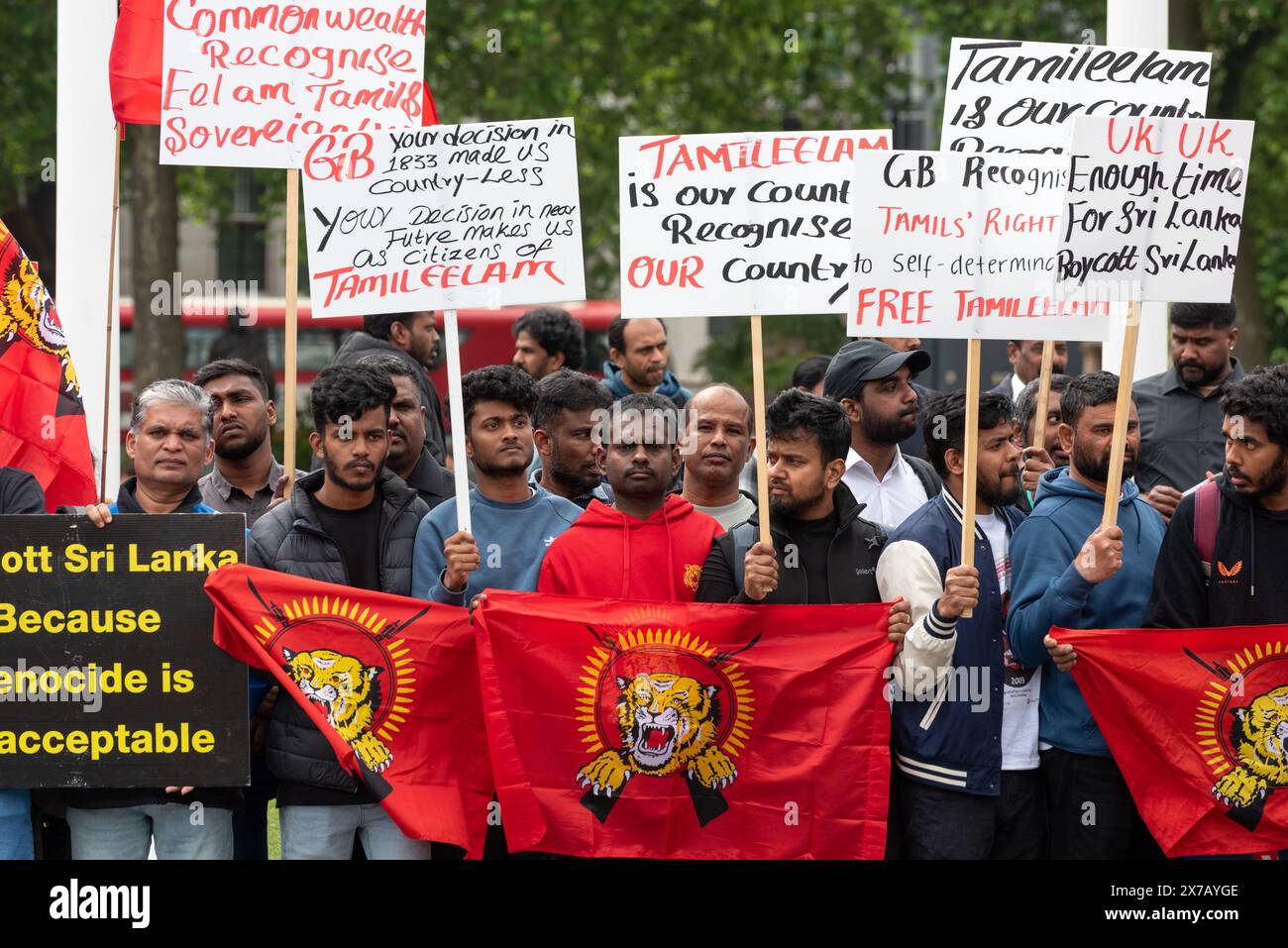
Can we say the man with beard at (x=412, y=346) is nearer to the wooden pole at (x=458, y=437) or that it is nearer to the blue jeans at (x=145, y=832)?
the wooden pole at (x=458, y=437)

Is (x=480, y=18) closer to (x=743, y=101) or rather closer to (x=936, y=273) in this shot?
(x=743, y=101)

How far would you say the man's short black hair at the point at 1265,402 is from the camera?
553 centimetres

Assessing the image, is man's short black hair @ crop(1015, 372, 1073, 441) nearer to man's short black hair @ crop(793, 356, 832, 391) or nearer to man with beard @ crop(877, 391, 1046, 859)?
man's short black hair @ crop(793, 356, 832, 391)

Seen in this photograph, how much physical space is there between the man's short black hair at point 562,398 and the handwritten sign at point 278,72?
1271mm

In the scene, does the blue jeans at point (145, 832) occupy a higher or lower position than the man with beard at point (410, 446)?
lower

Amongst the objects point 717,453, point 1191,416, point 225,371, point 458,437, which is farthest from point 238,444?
point 1191,416

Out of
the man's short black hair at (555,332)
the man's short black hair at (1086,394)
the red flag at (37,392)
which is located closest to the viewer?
the man's short black hair at (1086,394)

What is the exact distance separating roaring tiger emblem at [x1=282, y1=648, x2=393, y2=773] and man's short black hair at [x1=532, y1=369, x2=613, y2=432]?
1.45 metres

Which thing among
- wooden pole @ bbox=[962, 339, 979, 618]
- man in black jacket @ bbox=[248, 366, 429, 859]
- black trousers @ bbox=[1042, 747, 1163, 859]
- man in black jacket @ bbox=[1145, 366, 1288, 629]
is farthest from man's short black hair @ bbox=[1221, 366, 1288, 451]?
man in black jacket @ bbox=[248, 366, 429, 859]

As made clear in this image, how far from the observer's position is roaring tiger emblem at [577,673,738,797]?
5461 mm
